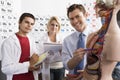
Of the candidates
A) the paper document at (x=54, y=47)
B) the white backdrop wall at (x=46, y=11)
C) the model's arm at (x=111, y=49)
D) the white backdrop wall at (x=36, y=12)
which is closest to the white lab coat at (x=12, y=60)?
the paper document at (x=54, y=47)

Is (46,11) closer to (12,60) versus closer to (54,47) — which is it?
(54,47)

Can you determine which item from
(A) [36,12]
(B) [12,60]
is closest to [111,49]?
(B) [12,60]

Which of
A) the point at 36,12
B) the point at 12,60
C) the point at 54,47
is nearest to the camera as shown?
the point at 12,60

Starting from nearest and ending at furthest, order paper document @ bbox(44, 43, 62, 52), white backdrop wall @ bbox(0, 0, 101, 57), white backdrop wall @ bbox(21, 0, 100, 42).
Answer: paper document @ bbox(44, 43, 62, 52) → white backdrop wall @ bbox(0, 0, 101, 57) → white backdrop wall @ bbox(21, 0, 100, 42)

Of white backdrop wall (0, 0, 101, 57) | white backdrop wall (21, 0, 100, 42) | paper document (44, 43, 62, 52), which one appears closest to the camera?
paper document (44, 43, 62, 52)

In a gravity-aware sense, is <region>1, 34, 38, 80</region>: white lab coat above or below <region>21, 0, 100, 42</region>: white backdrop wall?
below

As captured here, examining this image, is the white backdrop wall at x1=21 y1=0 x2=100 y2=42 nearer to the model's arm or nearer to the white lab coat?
the white lab coat

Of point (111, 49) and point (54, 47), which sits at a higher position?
point (111, 49)

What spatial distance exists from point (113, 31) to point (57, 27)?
1.97 m

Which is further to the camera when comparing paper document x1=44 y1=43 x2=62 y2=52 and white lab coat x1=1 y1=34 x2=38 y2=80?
paper document x1=44 y1=43 x2=62 y2=52

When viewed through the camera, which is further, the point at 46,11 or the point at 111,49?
the point at 46,11

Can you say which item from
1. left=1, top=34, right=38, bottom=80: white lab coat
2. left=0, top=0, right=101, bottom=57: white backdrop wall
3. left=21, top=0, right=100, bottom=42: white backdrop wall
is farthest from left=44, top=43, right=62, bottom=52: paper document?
left=21, top=0, right=100, bottom=42: white backdrop wall

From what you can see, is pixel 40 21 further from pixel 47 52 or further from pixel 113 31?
pixel 113 31

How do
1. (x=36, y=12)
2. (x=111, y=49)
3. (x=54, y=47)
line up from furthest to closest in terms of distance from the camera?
(x=36, y=12)
(x=54, y=47)
(x=111, y=49)
